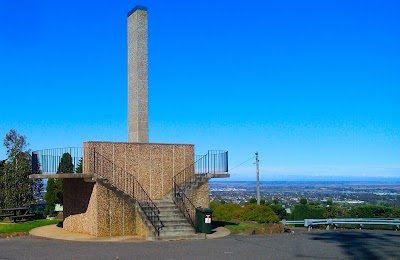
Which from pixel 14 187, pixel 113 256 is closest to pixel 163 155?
pixel 113 256

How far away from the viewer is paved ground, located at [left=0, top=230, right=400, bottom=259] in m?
13.3

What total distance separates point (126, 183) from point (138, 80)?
508 centimetres

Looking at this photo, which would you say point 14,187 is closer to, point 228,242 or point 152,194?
point 152,194

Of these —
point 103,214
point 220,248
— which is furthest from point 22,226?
point 220,248

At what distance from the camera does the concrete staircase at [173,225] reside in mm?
17397

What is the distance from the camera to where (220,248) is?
1491 centimetres

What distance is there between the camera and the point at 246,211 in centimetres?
2553

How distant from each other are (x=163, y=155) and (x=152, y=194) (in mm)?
1779

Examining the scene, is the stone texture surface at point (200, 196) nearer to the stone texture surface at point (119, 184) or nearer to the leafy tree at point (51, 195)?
the stone texture surface at point (119, 184)

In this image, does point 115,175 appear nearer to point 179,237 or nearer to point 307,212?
point 179,237

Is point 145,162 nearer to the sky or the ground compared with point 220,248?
nearer to the sky

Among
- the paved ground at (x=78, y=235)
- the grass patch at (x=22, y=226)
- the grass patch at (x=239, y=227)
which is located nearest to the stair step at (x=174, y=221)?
the paved ground at (x=78, y=235)

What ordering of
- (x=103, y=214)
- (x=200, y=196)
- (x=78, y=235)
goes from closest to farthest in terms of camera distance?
(x=103, y=214) < (x=78, y=235) < (x=200, y=196)

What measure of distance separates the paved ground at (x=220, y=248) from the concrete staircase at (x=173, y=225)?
2.43ft
